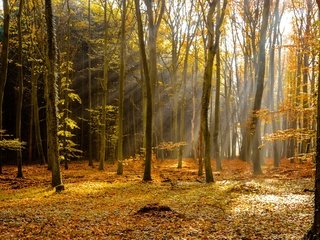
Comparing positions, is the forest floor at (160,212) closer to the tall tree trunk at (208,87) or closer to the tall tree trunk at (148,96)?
the tall tree trunk at (208,87)

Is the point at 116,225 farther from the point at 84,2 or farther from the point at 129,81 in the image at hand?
the point at 129,81

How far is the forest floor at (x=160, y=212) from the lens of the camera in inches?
297

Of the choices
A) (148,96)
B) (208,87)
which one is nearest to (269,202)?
(208,87)

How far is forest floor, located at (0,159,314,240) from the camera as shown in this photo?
754cm

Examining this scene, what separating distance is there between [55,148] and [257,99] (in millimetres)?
10065

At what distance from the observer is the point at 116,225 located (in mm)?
8281

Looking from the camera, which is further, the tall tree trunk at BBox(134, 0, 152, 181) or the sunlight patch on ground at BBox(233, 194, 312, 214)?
the tall tree trunk at BBox(134, 0, 152, 181)

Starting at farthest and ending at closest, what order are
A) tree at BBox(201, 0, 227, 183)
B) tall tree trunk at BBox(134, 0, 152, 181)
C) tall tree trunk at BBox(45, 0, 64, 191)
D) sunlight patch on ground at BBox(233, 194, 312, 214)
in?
tall tree trunk at BBox(134, 0, 152, 181) → tree at BBox(201, 0, 227, 183) → tall tree trunk at BBox(45, 0, 64, 191) → sunlight patch on ground at BBox(233, 194, 312, 214)

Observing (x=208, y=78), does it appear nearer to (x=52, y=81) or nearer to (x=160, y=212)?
(x=52, y=81)

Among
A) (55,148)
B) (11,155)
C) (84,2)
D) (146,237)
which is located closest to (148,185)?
(55,148)

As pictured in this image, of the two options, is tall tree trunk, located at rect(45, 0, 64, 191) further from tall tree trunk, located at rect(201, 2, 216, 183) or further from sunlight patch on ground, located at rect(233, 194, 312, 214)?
sunlight patch on ground, located at rect(233, 194, 312, 214)

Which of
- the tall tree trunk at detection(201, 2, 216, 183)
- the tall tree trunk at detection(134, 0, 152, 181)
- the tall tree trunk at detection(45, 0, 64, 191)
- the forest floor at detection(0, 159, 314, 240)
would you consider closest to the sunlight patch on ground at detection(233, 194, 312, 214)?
the forest floor at detection(0, 159, 314, 240)

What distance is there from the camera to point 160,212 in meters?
9.41

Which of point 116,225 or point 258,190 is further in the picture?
point 258,190
